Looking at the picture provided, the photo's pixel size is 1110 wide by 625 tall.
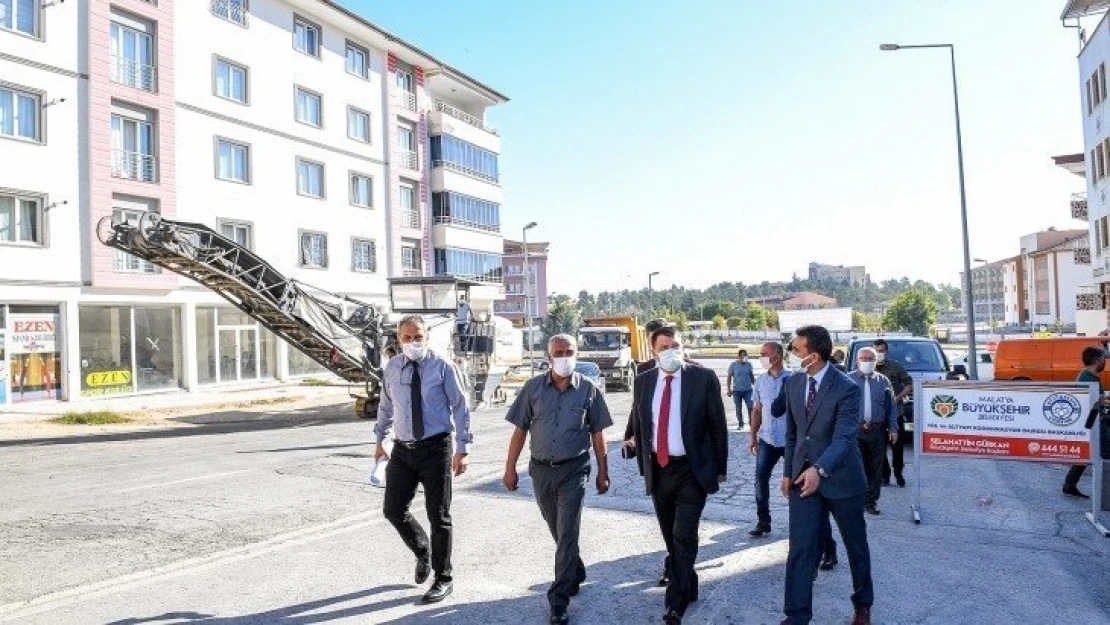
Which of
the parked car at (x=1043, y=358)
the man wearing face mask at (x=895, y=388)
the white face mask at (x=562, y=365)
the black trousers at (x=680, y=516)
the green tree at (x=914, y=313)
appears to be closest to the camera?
the black trousers at (x=680, y=516)

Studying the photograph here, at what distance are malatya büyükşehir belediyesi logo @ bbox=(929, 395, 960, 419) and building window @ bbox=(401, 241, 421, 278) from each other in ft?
105

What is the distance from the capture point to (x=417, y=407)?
574cm

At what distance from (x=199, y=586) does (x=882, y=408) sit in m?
6.74

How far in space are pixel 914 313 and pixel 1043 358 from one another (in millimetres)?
71397

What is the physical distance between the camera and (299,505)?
8992 mm

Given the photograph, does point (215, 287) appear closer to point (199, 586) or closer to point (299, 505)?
point (299, 505)

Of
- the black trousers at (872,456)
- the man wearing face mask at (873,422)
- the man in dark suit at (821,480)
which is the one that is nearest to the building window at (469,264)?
the man wearing face mask at (873,422)

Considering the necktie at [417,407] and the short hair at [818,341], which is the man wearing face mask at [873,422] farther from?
the necktie at [417,407]

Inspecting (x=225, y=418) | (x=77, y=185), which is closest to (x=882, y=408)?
(x=225, y=418)

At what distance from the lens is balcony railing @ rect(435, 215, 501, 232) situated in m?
41.2

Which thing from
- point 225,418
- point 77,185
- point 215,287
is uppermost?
point 77,185

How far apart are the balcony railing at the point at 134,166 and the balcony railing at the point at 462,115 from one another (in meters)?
17.6

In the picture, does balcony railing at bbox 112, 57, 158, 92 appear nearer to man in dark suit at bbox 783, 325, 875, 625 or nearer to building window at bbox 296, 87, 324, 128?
building window at bbox 296, 87, 324, 128

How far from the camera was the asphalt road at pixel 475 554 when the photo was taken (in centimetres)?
541
